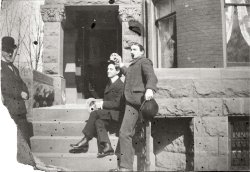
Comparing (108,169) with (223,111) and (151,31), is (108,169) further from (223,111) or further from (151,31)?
(151,31)

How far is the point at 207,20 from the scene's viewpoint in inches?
243

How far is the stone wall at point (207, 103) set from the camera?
14.5 ft

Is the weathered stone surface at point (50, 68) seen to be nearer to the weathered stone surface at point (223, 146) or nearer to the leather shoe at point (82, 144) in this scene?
the leather shoe at point (82, 144)

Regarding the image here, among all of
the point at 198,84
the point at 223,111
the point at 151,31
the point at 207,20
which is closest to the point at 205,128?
the point at 223,111

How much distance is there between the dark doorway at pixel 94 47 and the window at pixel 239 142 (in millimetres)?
5670

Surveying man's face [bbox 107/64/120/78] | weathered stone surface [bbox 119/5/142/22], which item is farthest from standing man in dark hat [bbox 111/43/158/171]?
weathered stone surface [bbox 119/5/142/22]

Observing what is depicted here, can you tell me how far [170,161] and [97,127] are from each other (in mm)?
1444

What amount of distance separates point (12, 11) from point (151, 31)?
3667 mm

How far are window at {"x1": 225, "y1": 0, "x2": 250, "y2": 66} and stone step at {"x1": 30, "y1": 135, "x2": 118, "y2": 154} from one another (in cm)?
310

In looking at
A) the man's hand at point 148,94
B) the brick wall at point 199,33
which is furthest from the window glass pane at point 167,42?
the man's hand at point 148,94

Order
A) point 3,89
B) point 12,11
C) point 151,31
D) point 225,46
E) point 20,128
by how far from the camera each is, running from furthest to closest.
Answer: point 151,31, point 225,46, point 12,11, point 20,128, point 3,89

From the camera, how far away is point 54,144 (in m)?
4.82

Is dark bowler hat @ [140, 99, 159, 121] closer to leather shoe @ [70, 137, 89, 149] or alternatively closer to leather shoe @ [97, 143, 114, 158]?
leather shoe @ [97, 143, 114, 158]

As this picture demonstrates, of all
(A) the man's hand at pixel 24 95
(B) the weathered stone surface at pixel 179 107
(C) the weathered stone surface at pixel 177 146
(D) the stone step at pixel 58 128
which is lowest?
(C) the weathered stone surface at pixel 177 146
